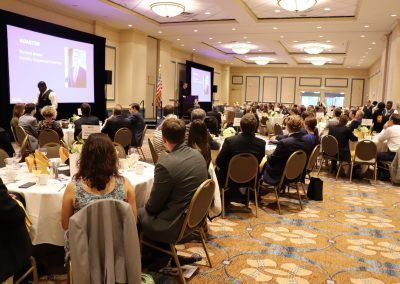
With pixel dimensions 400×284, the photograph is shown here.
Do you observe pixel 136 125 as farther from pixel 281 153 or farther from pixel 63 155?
pixel 63 155

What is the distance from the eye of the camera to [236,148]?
4.59 meters

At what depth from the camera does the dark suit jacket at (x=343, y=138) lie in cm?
716

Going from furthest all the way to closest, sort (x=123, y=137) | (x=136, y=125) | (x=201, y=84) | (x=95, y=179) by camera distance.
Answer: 1. (x=201, y=84)
2. (x=136, y=125)
3. (x=123, y=137)
4. (x=95, y=179)

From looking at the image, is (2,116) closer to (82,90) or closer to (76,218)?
(82,90)

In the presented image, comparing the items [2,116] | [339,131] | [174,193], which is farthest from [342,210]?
[2,116]

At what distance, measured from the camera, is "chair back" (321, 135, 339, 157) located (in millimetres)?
7180

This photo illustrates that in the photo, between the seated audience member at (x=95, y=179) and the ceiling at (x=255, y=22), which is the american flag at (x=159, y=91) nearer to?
the ceiling at (x=255, y=22)

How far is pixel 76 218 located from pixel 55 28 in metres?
10.1

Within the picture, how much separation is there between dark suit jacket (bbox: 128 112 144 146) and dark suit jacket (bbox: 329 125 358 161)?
389cm

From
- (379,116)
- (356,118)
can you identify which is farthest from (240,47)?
(356,118)

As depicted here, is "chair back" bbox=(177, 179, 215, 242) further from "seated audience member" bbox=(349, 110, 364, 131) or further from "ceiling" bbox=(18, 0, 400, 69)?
"ceiling" bbox=(18, 0, 400, 69)

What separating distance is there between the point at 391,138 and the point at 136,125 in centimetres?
499

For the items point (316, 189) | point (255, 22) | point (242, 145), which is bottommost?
point (316, 189)

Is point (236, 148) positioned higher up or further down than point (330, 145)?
higher up
